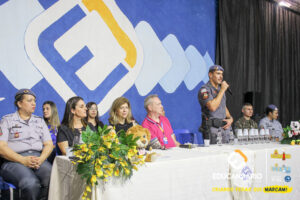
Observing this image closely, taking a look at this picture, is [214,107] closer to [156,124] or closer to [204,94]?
[204,94]

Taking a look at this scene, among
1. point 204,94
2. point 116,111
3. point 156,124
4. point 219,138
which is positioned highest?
point 204,94

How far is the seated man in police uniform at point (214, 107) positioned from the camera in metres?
2.78

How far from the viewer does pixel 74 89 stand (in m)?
3.77

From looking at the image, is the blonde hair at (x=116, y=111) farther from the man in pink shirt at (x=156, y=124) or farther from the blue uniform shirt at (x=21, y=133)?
the blue uniform shirt at (x=21, y=133)

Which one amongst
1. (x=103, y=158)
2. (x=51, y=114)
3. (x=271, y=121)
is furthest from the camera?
(x=271, y=121)

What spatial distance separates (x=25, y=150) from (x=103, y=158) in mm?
1402

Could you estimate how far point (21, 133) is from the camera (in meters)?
2.46

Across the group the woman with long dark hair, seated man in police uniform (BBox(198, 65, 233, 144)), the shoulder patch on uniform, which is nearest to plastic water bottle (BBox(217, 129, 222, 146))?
seated man in police uniform (BBox(198, 65, 233, 144))

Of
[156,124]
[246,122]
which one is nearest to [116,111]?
[156,124]

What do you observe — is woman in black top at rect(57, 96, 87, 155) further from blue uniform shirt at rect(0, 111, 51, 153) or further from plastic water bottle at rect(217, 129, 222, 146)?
plastic water bottle at rect(217, 129, 222, 146)

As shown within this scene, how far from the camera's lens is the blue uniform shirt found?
94.7 inches

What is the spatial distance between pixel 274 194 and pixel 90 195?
65.4 inches

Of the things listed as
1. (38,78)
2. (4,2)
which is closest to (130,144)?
(38,78)

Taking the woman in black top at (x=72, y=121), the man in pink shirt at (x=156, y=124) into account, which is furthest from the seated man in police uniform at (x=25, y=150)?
the man in pink shirt at (x=156, y=124)
